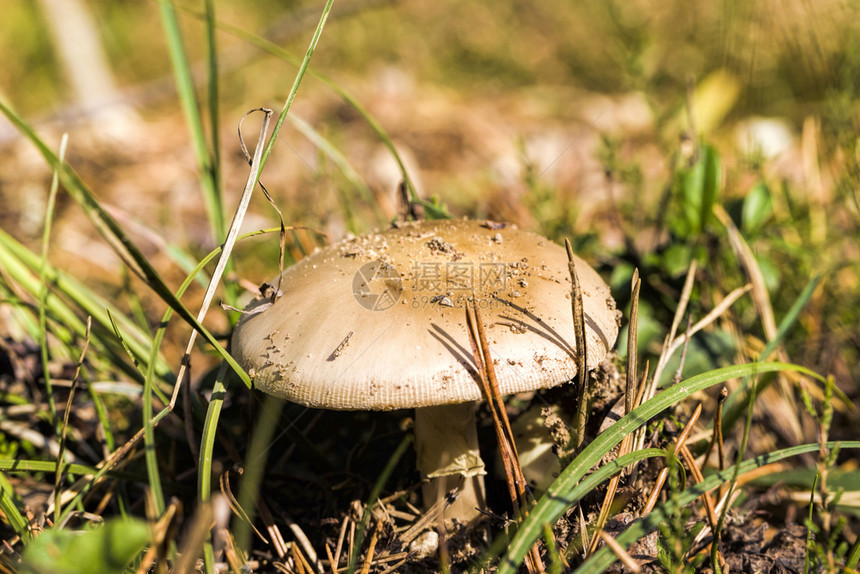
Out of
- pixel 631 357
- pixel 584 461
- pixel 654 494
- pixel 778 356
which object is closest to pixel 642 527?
pixel 584 461

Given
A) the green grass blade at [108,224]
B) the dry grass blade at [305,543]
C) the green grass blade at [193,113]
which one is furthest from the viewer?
the green grass blade at [193,113]

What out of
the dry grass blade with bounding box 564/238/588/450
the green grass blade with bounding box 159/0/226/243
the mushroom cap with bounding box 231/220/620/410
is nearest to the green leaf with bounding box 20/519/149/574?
the mushroom cap with bounding box 231/220/620/410

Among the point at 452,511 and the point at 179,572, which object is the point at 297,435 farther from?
the point at 179,572

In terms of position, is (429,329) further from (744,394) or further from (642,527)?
(744,394)

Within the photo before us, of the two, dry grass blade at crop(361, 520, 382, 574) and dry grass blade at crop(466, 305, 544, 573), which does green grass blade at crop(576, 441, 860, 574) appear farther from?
dry grass blade at crop(361, 520, 382, 574)

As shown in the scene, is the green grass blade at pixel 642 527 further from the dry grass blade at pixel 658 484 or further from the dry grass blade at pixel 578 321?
the dry grass blade at pixel 578 321

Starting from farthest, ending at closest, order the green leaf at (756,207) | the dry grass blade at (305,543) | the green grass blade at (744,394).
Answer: the green leaf at (756,207) < the green grass blade at (744,394) < the dry grass blade at (305,543)

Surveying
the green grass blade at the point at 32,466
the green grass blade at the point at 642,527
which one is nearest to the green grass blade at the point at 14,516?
the green grass blade at the point at 32,466

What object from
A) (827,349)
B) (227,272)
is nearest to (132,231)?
(227,272)
